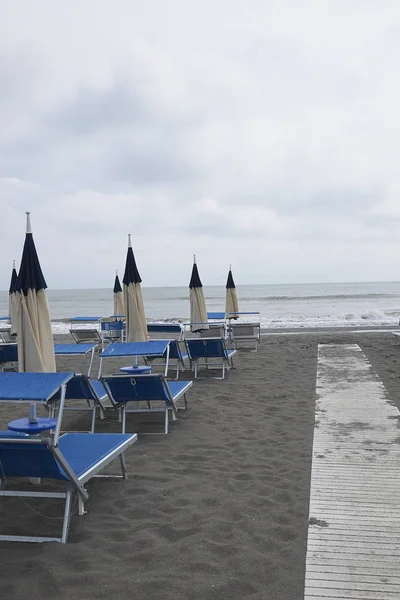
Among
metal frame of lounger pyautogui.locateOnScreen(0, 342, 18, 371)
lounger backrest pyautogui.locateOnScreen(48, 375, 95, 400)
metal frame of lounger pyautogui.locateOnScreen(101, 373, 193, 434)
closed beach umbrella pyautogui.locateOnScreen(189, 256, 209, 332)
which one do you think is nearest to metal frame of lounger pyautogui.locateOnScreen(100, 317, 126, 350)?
closed beach umbrella pyautogui.locateOnScreen(189, 256, 209, 332)

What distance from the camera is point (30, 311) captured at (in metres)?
4.81

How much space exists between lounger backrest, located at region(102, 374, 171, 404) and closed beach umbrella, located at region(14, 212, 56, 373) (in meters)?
0.74

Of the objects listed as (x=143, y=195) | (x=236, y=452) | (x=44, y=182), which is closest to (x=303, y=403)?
(x=236, y=452)

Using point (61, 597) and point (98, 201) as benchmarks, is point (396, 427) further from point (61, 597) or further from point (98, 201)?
point (98, 201)

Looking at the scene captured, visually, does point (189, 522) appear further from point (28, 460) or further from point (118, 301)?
point (118, 301)

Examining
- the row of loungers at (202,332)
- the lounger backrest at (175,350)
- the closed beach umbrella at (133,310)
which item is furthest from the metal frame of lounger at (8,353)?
the row of loungers at (202,332)

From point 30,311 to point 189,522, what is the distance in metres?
2.52

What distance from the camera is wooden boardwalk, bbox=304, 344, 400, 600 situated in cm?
249

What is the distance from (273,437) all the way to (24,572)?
9.44 ft

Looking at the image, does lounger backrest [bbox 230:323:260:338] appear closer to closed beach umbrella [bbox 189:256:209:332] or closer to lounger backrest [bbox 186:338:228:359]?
closed beach umbrella [bbox 189:256:209:332]

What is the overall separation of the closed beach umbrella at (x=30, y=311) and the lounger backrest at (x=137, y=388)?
0.74 m

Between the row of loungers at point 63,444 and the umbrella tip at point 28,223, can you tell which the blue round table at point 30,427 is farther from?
the umbrella tip at point 28,223

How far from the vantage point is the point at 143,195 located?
2461 cm

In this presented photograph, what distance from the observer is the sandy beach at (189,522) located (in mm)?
2520
